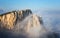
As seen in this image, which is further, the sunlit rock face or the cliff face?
the sunlit rock face

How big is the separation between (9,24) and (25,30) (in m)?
3.78

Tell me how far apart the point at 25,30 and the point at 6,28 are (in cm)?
475

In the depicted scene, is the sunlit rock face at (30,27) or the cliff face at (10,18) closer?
the cliff face at (10,18)

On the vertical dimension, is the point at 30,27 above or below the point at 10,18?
below

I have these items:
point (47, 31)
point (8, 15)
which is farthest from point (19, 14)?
point (47, 31)

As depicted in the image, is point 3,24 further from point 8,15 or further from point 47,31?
point 47,31

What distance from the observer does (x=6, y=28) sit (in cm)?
6475

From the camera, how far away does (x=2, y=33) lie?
64688 millimetres

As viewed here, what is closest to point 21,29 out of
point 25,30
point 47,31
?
point 25,30

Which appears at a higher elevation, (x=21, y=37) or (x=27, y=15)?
(x=27, y=15)

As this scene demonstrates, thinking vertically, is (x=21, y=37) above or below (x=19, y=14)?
below

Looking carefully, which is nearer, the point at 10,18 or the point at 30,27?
the point at 10,18

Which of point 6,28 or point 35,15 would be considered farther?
point 35,15

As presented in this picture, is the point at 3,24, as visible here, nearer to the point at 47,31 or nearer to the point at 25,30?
the point at 25,30
